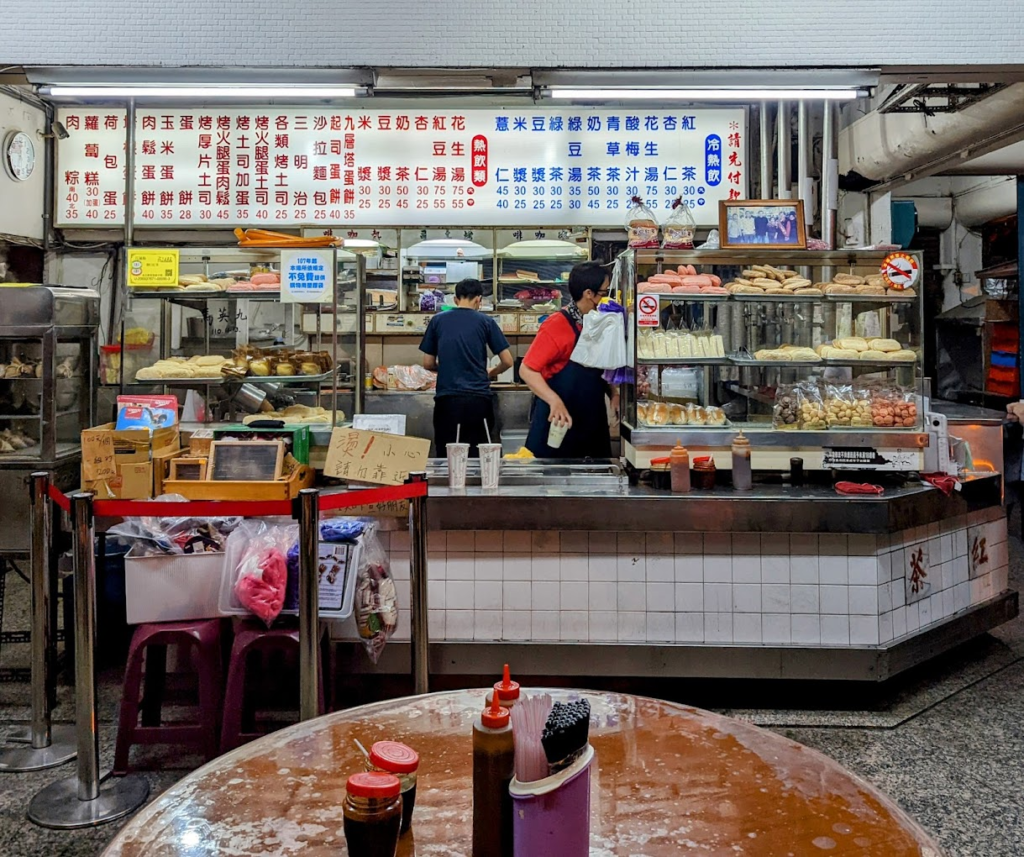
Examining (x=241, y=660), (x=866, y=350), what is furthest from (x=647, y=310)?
(x=241, y=660)

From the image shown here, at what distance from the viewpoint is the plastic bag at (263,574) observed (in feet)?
10.2

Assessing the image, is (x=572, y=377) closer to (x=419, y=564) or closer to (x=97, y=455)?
(x=419, y=564)

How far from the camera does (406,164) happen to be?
7.05 m

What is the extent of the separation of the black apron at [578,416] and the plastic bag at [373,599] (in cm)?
148

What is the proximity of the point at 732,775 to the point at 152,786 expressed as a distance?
2.37m

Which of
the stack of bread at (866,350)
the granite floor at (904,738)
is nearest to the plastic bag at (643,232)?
the stack of bread at (866,350)

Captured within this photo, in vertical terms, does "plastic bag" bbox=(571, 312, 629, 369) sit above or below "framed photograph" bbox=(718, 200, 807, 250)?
below

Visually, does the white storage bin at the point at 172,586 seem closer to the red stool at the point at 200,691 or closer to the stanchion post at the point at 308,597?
the red stool at the point at 200,691

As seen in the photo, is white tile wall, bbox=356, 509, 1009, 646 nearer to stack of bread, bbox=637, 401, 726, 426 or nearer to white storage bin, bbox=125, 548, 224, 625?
stack of bread, bbox=637, 401, 726, 426

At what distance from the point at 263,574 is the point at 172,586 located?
384 mm

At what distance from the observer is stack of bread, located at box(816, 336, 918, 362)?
4105 mm

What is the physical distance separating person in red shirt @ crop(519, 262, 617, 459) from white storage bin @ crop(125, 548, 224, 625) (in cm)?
198

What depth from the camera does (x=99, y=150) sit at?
7113mm

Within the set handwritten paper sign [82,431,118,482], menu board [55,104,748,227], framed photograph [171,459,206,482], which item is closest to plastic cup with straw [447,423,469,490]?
framed photograph [171,459,206,482]
